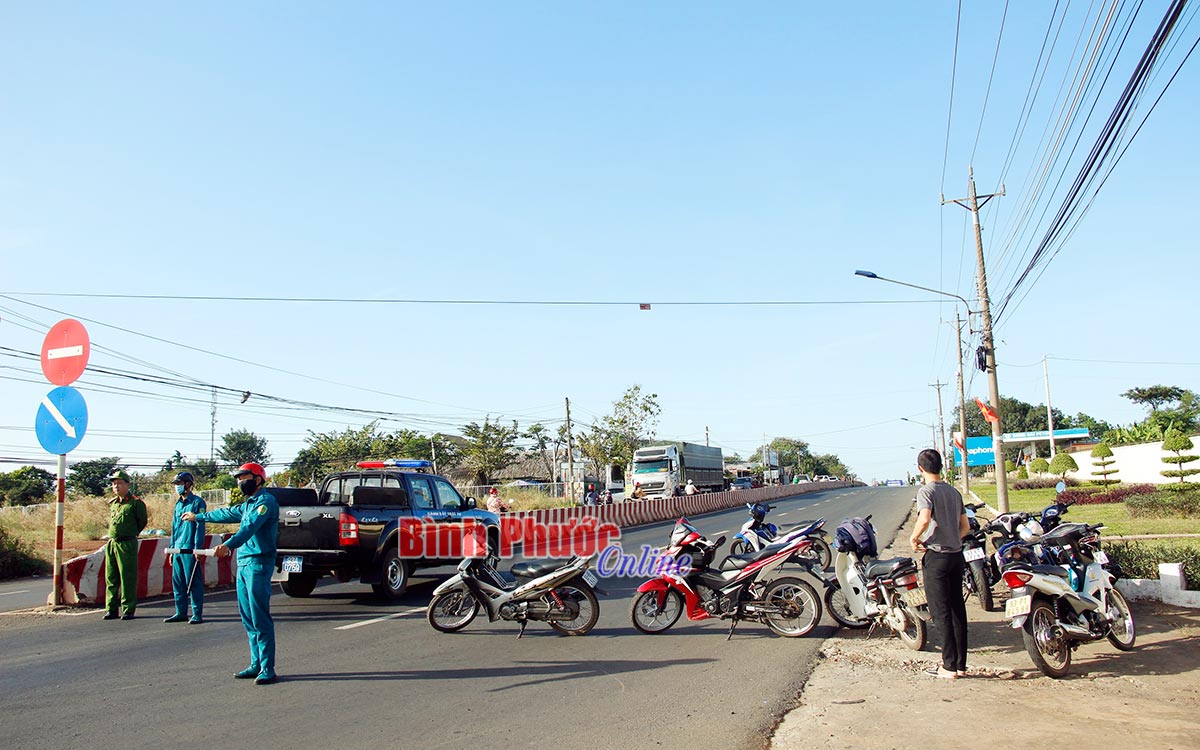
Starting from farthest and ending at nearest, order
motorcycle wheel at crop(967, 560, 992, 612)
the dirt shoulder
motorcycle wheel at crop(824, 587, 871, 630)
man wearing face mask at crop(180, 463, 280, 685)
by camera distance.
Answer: motorcycle wheel at crop(967, 560, 992, 612), motorcycle wheel at crop(824, 587, 871, 630), man wearing face mask at crop(180, 463, 280, 685), the dirt shoulder

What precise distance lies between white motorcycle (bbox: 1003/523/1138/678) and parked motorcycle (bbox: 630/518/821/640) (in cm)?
227

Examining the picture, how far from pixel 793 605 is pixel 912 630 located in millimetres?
1231

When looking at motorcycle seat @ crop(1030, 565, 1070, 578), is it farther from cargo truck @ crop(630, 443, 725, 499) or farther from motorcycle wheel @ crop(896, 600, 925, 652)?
cargo truck @ crop(630, 443, 725, 499)

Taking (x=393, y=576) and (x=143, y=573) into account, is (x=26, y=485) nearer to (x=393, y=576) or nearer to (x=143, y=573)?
(x=143, y=573)

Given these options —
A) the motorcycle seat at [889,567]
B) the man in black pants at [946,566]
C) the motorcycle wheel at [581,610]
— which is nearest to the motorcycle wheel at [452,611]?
the motorcycle wheel at [581,610]

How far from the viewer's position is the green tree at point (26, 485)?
171ft

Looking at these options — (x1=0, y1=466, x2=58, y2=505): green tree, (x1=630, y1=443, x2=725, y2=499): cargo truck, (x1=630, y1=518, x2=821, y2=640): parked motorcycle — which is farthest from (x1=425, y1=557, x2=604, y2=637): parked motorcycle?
(x1=0, y1=466, x2=58, y2=505): green tree

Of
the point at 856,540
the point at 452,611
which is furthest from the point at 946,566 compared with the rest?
the point at 452,611

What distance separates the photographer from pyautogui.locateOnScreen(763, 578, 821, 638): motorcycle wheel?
8.91 metres

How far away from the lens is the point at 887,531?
23.9m

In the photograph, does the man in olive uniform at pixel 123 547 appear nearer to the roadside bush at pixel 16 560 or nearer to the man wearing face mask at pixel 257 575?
the man wearing face mask at pixel 257 575

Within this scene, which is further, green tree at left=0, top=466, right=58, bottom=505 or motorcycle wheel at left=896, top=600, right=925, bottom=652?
green tree at left=0, top=466, right=58, bottom=505

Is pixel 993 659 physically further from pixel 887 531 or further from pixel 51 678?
pixel 887 531

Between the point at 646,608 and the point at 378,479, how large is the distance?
17.3 ft
